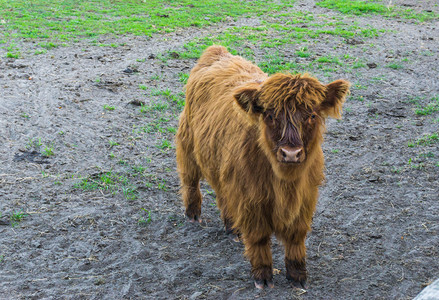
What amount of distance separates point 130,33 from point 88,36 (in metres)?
1.04

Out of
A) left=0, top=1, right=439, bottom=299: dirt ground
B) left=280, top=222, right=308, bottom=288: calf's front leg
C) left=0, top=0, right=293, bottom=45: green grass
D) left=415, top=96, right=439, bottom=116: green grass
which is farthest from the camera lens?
left=0, top=0, right=293, bottom=45: green grass

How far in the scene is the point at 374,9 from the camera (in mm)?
14570

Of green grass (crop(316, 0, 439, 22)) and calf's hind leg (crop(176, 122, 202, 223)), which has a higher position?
green grass (crop(316, 0, 439, 22))

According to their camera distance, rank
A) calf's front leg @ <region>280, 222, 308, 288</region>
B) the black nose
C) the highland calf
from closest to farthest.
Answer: the black nose
the highland calf
calf's front leg @ <region>280, 222, 308, 288</region>

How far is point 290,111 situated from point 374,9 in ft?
42.4

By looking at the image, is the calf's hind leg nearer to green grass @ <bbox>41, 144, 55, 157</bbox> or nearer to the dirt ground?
the dirt ground

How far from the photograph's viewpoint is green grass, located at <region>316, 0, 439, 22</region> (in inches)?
546

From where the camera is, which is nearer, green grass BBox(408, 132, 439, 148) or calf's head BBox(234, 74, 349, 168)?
calf's head BBox(234, 74, 349, 168)

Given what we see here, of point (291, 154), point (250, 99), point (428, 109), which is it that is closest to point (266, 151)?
point (291, 154)

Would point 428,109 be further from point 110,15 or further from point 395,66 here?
point 110,15

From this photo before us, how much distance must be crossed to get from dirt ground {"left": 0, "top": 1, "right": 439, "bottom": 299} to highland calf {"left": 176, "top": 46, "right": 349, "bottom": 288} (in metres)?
0.49

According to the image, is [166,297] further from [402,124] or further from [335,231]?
[402,124]

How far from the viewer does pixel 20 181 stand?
5.37 meters

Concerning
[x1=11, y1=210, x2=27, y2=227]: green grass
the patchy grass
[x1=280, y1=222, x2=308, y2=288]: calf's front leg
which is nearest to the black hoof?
[x1=280, y1=222, x2=308, y2=288]: calf's front leg
